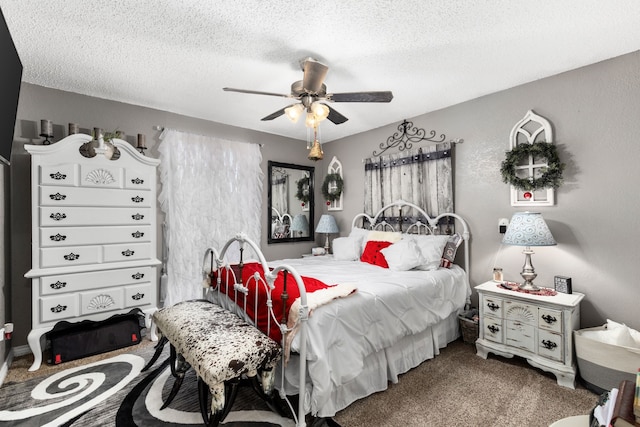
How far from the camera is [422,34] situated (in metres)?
2.10

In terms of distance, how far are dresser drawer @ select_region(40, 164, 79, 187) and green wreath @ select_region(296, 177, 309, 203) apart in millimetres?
2851

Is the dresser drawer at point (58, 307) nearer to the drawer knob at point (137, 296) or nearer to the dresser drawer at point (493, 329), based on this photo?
the drawer knob at point (137, 296)

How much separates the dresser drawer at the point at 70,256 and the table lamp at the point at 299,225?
102 inches

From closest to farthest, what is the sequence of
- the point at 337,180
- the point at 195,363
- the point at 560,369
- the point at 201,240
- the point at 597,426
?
1. the point at 597,426
2. the point at 195,363
3. the point at 560,369
4. the point at 201,240
5. the point at 337,180

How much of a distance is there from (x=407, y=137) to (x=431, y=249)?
1.58m

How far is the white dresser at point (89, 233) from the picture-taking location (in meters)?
2.59

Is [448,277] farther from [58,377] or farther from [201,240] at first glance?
[58,377]

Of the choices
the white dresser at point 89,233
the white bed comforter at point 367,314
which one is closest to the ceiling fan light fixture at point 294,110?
the white bed comforter at point 367,314

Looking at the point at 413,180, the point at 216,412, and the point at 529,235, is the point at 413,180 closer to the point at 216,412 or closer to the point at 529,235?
the point at 529,235

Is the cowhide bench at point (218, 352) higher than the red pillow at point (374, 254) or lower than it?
lower

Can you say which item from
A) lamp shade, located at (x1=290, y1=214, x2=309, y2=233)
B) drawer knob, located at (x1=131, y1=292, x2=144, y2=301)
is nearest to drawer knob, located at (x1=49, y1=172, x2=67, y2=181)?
drawer knob, located at (x1=131, y1=292, x2=144, y2=301)

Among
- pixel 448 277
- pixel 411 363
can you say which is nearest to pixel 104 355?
pixel 411 363

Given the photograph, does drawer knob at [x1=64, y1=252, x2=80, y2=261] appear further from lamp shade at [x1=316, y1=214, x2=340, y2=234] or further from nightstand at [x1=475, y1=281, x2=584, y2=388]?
nightstand at [x1=475, y1=281, x2=584, y2=388]

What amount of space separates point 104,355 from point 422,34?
3.89m
